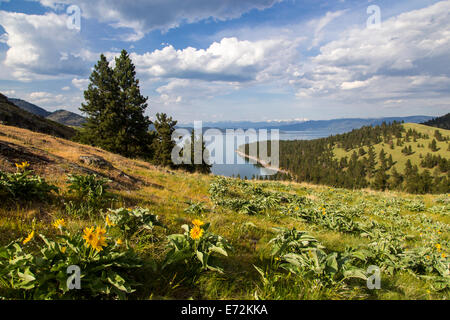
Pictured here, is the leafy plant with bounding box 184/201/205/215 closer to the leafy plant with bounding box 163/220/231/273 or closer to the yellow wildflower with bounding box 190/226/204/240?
the leafy plant with bounding box 163/220/231/273

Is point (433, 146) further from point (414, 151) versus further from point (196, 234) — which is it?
point (196, 234)

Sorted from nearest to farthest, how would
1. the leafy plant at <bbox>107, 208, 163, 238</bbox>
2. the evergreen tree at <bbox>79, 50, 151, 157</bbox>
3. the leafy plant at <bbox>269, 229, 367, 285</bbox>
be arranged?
the leafy plant at <bbox>269, 229, 367, 285</bbox>, the leafy plant at <bbox>107, 208, 163, 238</bbox>, the evergreen tree at <bbox>79, 50, 151, 157</bbox>

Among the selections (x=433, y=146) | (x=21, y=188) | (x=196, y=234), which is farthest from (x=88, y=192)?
(x=433, y=146)

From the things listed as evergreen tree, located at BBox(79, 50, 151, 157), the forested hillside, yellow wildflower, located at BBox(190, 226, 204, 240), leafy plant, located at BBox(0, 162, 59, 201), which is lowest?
the forested hillside

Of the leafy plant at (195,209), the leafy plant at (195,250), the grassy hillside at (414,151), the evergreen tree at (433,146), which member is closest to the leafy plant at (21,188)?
the leafy plant at (195,209)

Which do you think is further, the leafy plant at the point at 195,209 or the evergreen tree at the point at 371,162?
the evergreen tree at the point at 371,162

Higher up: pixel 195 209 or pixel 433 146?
pixel 433 146

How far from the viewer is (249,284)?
2.51 metres

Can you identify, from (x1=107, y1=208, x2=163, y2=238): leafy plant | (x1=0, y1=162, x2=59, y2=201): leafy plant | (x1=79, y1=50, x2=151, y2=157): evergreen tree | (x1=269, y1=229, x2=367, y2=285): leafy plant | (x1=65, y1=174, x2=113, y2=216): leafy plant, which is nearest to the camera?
(x1=269, y1=229, x2=367, y2=285): leafy plant

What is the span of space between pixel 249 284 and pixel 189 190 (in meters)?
7.12

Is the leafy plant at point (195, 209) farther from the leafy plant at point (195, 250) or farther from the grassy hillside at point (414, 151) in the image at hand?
the grassy hillside at point (414, 151)

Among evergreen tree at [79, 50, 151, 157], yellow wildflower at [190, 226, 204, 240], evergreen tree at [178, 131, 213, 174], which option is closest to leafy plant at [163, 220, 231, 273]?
yellow wildflower at [190, 226, 204, 240]

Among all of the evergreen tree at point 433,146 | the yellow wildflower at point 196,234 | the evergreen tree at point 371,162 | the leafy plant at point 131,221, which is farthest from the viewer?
the evergreen tree at point 433,146
